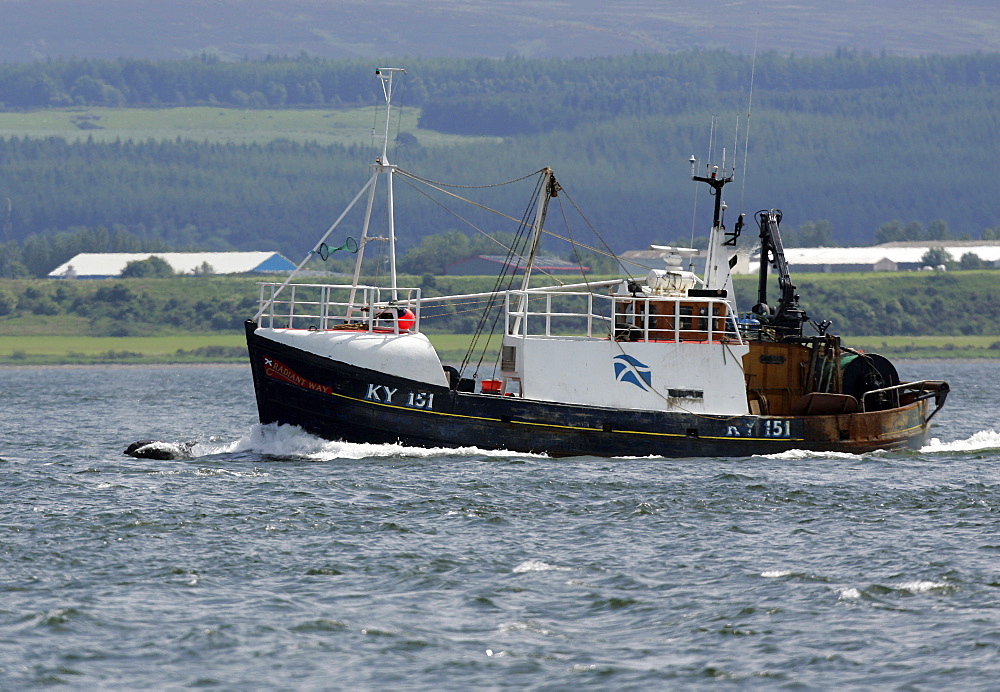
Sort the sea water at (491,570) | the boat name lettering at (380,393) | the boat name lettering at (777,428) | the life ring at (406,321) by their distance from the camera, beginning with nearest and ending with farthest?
the sea water at (491,570) < the boat name lettering at (380,393) < the life ring at (406,321) < the boat name lettering at (777,428)

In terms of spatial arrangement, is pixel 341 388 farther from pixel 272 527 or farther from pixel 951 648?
pixel 951 648

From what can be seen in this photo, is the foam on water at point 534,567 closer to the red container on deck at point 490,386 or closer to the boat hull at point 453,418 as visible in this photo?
the boat hull at point 453,418

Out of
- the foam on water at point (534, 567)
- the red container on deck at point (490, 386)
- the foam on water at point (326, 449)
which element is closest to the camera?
the foam on water at point (534, 567)

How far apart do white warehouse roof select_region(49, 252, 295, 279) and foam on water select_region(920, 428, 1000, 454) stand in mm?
130236

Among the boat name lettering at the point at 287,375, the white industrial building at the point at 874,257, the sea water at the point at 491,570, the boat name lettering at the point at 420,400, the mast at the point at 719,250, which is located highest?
the white industrial building at the point at 874,257

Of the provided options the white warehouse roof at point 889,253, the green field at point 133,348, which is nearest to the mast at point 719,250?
the green field at point 133,348

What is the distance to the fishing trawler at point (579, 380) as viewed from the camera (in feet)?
108

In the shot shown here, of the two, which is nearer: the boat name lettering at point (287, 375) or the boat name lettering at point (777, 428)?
the boat name lettering at point (287, 375)

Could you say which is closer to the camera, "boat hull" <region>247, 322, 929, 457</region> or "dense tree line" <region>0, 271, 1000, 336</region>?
"boat hull" <region>247, 322, 929, 457</region>

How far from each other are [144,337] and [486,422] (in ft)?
350

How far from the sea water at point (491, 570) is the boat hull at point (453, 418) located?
566 mm

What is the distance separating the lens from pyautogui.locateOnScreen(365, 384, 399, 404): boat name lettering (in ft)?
107

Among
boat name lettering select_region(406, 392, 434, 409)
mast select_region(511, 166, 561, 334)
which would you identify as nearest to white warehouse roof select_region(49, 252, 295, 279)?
mast select_region(511, 166, 561, 334)

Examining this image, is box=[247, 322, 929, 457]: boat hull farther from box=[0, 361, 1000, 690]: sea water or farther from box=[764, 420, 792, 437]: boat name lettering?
box=[0, 361, 1000, 690]: sea water
